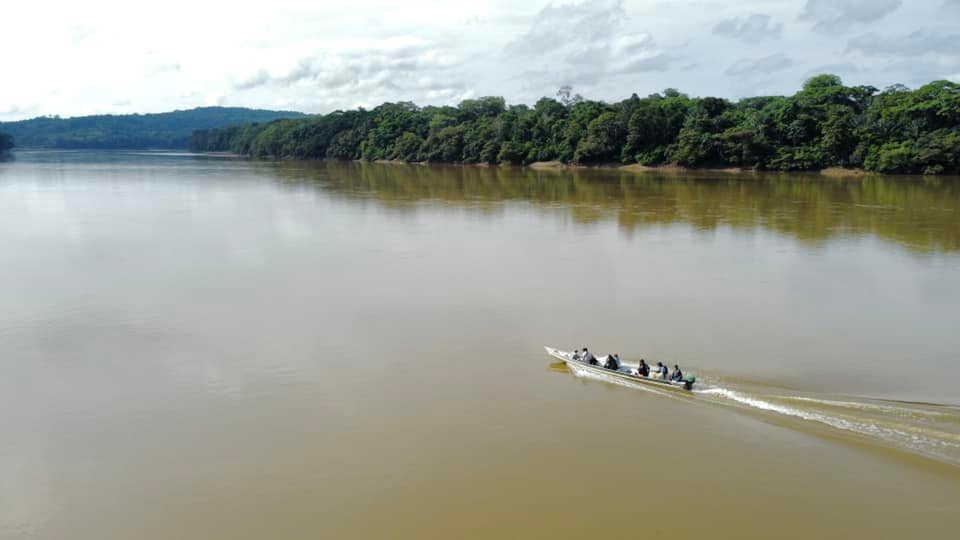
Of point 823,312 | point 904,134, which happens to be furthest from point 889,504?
point 904,134

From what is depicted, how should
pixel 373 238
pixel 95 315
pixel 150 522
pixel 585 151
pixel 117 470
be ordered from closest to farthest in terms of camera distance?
pixel 150 522
pixel 117 470
pixel 95 315
pixel 373 238
pixel 585 151

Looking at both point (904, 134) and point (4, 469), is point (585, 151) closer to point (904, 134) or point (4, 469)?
point (904, 134)

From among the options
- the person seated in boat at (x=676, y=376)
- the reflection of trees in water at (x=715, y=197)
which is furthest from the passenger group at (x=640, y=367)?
the reflection of trees in water at (x=715, y=197)

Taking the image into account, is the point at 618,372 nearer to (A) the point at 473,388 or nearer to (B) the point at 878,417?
(A) the point at 473,388

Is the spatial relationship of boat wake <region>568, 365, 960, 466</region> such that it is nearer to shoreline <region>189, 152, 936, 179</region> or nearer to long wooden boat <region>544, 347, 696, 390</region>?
long wooden boat <region>544, 347, 696, 390</region>

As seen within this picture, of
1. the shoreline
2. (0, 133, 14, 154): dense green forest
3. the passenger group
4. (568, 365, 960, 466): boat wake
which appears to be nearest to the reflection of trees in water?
the shoreline

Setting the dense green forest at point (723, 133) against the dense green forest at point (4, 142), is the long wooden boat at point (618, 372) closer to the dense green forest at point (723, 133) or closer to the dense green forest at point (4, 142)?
the dense green forest at point (723, 133)

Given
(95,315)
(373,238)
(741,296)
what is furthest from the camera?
(373,238)
